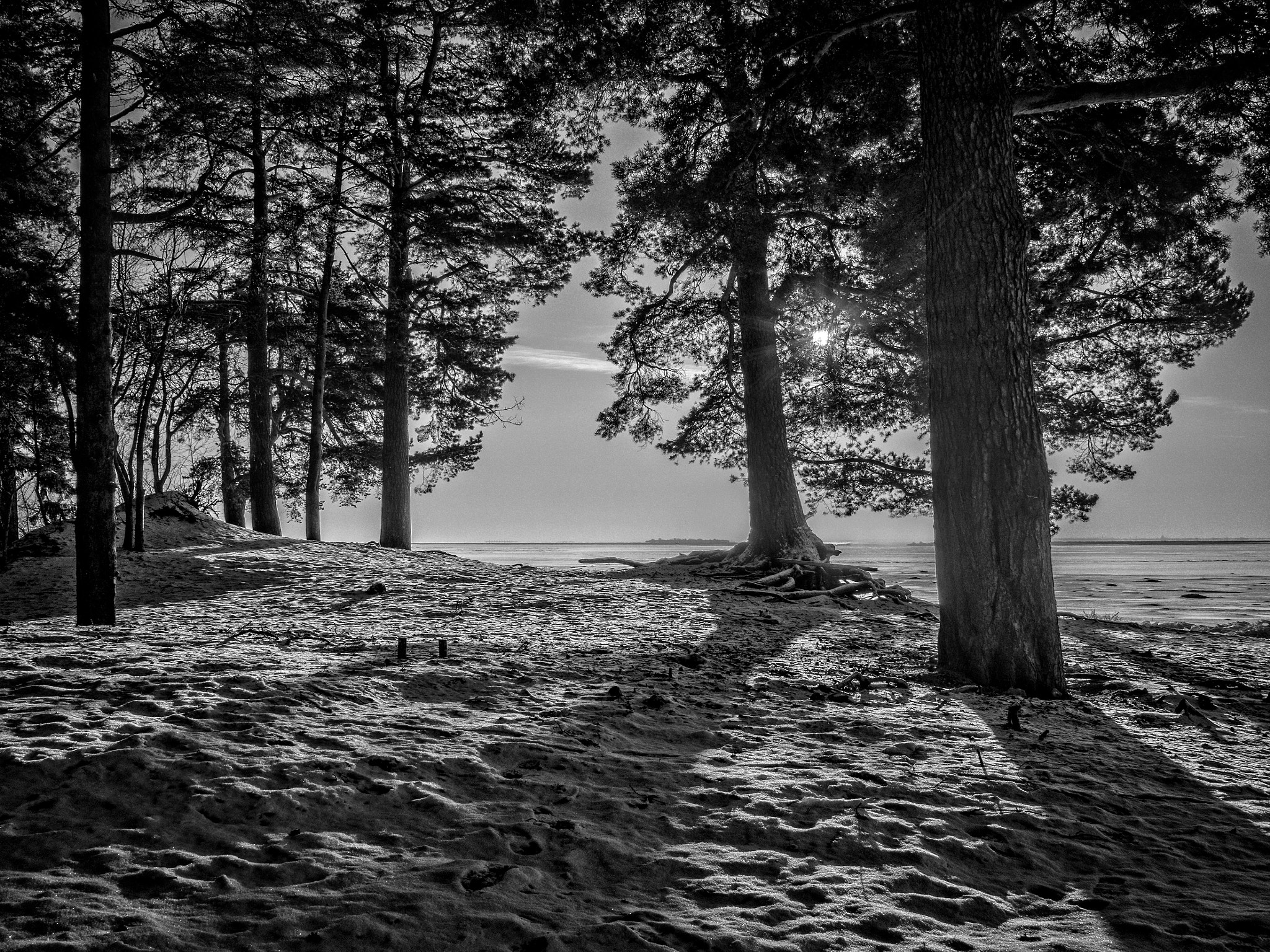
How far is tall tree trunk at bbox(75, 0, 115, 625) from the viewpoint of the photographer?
5848 millimetres

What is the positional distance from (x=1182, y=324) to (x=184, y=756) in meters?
14.1

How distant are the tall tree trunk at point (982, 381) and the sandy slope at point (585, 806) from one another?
1.96 ft

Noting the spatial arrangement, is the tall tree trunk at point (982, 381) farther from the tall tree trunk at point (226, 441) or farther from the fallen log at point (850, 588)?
the tall tree trunk at point (226, 441)

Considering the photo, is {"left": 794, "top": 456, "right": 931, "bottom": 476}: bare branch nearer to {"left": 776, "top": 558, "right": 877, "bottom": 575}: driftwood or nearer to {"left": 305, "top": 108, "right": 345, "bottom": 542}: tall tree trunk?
{"left": 776, "top": 558, "right": 877, "bottom": 575}: driftwood

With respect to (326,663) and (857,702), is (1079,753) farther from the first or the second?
(326,663)

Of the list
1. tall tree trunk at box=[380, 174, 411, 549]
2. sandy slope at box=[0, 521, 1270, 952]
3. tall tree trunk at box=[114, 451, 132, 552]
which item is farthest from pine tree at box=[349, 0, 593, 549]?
sandy slope at box=[0, 521, 1270, 952]

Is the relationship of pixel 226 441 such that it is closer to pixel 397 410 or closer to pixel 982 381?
pixel 397 410

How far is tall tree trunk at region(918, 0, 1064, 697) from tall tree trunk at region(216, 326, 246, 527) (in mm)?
16063

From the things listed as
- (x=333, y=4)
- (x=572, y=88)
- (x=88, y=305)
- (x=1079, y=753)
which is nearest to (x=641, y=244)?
(x=572, y=88)

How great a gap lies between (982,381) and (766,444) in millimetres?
7463

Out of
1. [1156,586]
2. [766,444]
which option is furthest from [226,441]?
[1156,586]

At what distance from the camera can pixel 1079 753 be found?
344cm

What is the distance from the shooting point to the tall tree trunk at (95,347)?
19.2ft

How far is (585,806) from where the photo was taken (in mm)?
2441
